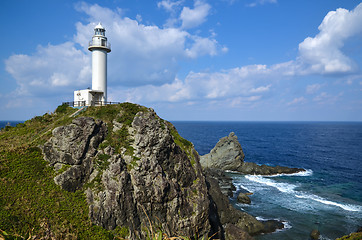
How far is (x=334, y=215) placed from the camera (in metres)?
37.1

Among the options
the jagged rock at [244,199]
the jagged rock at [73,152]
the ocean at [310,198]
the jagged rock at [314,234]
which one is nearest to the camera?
the jagged rock at [73,152]

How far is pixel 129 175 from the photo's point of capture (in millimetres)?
26797

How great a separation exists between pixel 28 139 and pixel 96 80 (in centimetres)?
1561

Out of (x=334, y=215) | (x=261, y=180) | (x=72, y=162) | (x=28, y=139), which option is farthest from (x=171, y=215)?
(x=261, y=180)

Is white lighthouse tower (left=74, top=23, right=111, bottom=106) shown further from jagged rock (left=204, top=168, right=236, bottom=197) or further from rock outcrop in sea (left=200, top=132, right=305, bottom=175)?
rock outcrop in sea (left=200, top=132, right=305, bottom=175)

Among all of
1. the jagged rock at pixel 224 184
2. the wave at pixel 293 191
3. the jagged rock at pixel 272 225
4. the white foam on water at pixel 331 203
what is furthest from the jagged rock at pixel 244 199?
the white foam on water at pixel 331 203

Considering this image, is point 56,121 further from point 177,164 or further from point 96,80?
point 177,164

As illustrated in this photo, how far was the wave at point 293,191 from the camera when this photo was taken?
40375 millimetres

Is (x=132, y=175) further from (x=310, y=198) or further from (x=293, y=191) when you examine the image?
(x=293, y=191)

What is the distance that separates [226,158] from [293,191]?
2148 cm

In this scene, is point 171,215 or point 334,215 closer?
point 171,215

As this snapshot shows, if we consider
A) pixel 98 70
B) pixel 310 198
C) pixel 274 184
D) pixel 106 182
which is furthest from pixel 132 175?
pixel 274 184

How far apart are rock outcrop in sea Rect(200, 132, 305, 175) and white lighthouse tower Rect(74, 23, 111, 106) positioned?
3848cm

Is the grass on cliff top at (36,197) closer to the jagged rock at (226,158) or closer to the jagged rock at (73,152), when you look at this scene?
the jagged rock at (73,152)
